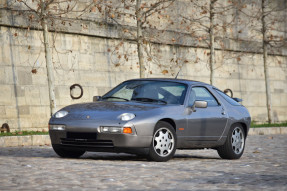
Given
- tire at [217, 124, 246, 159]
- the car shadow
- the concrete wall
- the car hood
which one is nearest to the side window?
tire at [217, 124, 246, 159]

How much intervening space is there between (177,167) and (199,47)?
14707 millimetres

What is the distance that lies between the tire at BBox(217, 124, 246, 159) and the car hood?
5.47 ft

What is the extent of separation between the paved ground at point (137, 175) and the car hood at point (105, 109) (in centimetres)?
66

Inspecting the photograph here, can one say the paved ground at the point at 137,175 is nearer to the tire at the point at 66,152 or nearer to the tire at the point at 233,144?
the tire at the point at 66,152

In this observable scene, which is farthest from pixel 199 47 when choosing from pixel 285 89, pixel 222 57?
pixel 285 89

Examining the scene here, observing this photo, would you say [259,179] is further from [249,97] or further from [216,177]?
[249,97]

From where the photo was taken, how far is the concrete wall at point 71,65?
1543 cm

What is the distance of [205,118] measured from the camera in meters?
10.3

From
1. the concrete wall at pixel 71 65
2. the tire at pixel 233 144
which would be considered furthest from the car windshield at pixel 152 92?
the concrete wall at pixel 71 65

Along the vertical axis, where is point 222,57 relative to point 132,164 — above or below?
above

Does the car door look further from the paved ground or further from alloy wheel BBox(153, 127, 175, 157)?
the paved ground

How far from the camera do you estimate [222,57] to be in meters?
23.3

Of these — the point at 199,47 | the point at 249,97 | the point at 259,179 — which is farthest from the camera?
the point at 249,97

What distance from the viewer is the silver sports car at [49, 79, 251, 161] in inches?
354
